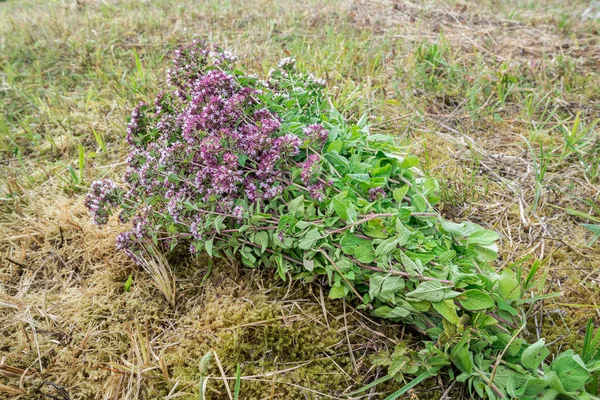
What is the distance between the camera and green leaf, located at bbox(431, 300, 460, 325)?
1719mm

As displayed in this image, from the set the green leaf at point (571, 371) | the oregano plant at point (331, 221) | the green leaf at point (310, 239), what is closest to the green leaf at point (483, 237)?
the oregano plant at point (331, 221)

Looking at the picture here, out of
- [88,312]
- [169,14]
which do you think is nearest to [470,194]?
[88,312]

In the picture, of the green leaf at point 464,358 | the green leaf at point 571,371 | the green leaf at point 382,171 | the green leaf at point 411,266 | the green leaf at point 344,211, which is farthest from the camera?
the green leaf at point 382,171

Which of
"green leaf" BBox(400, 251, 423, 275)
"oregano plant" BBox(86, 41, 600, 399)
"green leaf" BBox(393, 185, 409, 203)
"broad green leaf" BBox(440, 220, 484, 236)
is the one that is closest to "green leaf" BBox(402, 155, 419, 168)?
"oregano plant" BBox(86, 41, 600, 399)

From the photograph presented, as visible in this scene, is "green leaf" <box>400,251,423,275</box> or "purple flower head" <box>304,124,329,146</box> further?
"purple flower head" <box>304,124,329,146</box>

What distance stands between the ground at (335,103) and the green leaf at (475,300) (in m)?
0.35

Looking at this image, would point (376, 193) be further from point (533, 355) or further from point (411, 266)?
point (533, 355)

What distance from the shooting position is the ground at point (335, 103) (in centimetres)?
193

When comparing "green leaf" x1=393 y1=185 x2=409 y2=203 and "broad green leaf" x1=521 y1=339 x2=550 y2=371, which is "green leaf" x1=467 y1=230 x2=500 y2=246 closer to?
"green leaf" x1=393 y1=185 x2=409 y2=203

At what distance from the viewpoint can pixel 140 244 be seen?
2.30m

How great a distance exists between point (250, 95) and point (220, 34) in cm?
278

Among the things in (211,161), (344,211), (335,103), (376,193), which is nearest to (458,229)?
(376,193)

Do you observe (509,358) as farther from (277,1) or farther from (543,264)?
(277,1)

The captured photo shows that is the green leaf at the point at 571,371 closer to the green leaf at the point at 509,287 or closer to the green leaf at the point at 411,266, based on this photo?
the green leaf at the point at 509,287
